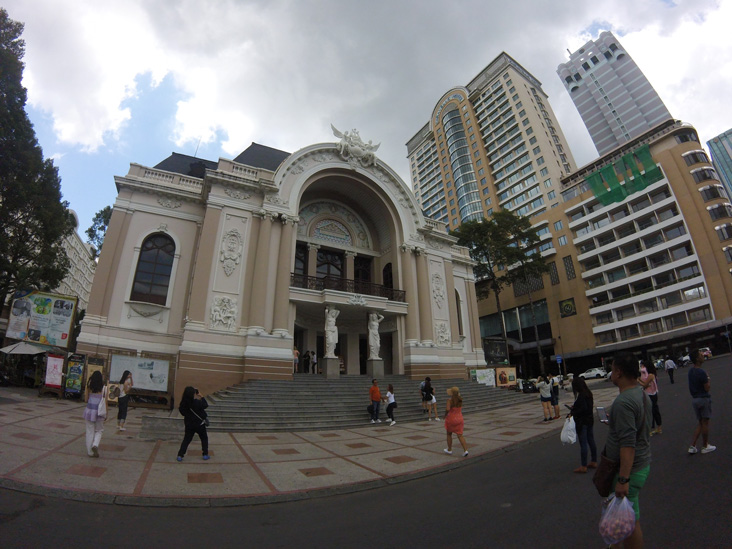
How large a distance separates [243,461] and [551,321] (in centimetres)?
4833

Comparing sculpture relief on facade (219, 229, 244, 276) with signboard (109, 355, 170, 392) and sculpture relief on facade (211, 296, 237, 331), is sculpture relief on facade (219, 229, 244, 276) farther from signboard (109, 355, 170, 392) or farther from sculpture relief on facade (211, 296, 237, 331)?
signboard (109, 355, 170, 392)

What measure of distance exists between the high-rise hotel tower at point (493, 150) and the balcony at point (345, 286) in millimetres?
42227

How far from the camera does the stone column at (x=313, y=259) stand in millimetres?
22122

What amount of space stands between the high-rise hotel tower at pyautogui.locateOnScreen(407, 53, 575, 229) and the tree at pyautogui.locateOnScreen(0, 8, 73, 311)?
185ft

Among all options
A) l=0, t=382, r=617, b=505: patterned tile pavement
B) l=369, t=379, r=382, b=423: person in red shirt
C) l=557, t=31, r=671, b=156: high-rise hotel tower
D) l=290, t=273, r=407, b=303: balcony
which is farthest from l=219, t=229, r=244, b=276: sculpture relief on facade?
l=557, t=31, r=671, b=156: high-rise hotel tower

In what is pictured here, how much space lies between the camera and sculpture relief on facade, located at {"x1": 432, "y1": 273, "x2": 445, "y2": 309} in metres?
23.8

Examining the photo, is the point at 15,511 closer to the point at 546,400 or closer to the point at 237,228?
the point at 546,400

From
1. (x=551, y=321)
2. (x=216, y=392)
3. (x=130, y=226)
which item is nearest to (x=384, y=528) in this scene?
(x=216, y=392)

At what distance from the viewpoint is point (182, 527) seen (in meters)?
4.02

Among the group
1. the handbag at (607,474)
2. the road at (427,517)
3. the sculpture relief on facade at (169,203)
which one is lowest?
the road at (427,517)

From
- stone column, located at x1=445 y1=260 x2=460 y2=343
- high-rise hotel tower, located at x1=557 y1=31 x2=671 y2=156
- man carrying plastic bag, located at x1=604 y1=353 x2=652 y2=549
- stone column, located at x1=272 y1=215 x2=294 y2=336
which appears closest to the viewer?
man carrying plastic bag, located at x1=604 y1=353 x2=652 y2=549

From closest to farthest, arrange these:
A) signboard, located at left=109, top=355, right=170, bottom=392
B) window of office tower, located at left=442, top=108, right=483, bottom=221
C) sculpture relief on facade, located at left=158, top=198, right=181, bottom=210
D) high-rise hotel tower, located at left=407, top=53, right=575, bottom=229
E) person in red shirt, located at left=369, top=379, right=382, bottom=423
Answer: person in red shirt, located at left=369, top=379, right=382, bottom=423, signboard, located at left=109, top=355, right=170, bottom=392, sculpture relief on facade, located at left=158, top=198, right=181, bottom=210, high-rise hotel tower, located at left=407, top=53, right=575, bottom=229, window of office tower, located at left=442, top=108, right=483, bottom=221

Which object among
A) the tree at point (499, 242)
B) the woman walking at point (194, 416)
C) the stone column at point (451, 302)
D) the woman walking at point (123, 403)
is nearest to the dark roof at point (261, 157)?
the stone column at point (451, 302)

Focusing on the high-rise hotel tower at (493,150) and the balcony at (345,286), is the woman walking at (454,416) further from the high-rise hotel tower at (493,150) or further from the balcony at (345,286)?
the high-rise hotel tower at (493,150)
